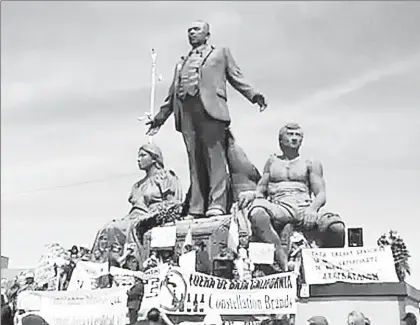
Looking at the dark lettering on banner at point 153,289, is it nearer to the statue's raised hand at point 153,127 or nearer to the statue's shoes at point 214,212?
the statue's shoes at point 214,212

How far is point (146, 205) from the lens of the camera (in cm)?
527

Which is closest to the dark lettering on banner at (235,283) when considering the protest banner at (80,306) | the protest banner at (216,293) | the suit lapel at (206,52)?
the protest banner at (216,293)

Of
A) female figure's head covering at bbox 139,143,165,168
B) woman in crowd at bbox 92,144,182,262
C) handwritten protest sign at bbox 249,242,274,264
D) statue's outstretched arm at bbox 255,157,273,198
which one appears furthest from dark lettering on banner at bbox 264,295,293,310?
female figure's head covering at bbox 139,143,165,168

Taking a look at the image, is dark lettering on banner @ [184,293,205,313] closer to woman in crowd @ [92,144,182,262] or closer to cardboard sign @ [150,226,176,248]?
cardboard sign @ [150,226,176,248]

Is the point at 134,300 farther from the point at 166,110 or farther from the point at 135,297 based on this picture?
the point at 166,110

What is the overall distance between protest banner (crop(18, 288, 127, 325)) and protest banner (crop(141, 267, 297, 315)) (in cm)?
17

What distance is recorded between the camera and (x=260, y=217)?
15.0ft

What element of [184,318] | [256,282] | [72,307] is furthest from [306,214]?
[72,307]

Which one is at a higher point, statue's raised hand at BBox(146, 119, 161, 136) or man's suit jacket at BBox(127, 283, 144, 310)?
statue's raised hand at BBox(146, 119, 161, 136)

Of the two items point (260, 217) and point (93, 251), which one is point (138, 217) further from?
point (260, 217)

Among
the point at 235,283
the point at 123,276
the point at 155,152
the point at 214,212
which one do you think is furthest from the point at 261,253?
the point at 155,152

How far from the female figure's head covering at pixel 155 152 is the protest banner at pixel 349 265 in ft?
4.20

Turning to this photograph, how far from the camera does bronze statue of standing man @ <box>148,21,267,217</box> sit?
198 inches

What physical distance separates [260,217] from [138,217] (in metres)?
0.91
